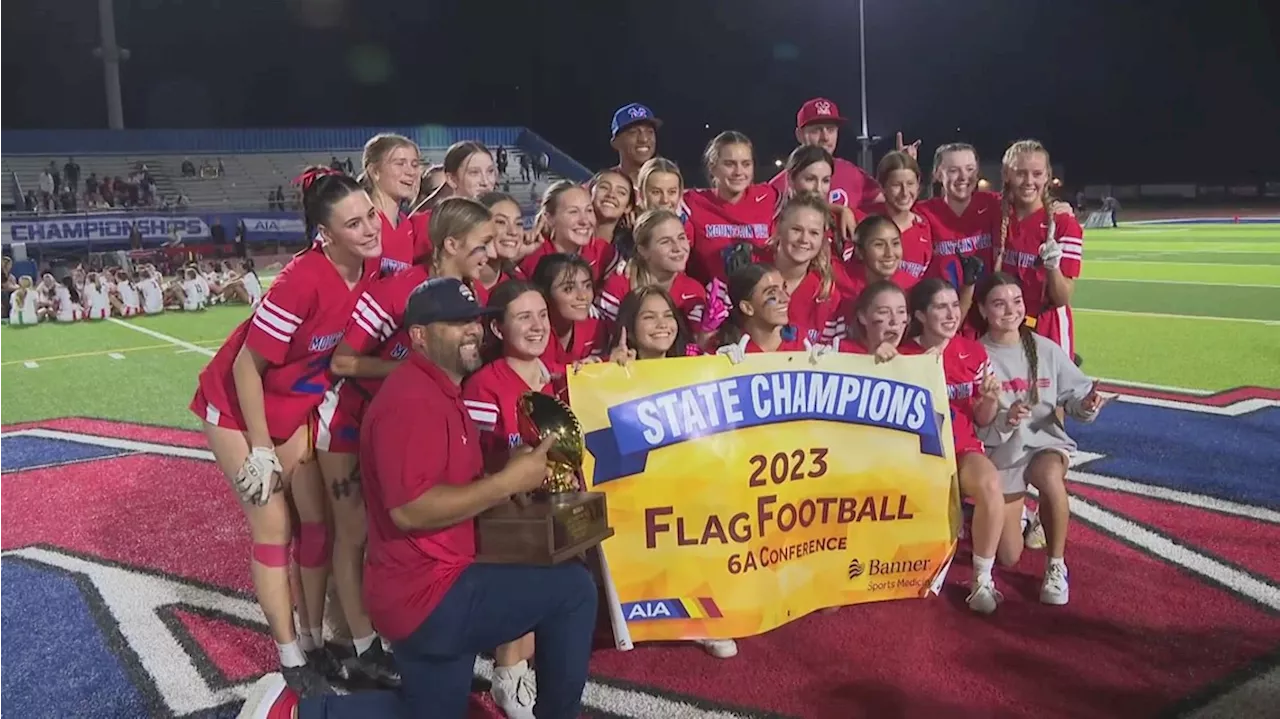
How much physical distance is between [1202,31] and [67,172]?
40905 millimetres

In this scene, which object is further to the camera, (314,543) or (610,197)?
(610,197)

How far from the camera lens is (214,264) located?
2234 cm

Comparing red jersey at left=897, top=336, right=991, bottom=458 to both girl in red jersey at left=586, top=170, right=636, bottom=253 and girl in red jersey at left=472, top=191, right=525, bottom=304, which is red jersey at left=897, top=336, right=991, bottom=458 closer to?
girl in red jersey at left=586, top=170, right=636, bottom=253

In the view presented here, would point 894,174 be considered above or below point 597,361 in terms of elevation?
above

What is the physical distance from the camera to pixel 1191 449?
5.72 m

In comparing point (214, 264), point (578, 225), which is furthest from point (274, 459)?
point (214, 264)

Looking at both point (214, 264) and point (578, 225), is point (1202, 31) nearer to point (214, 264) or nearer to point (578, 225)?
point (214, 264)

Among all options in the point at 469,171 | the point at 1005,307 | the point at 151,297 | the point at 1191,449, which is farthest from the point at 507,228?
the point at 151,297

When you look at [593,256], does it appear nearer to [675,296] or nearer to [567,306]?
[675,296]

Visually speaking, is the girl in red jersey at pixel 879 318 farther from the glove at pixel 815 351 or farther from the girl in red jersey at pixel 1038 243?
the girl in red jersey at pixel 1038 243

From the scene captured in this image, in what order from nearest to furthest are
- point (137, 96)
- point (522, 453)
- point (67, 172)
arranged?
point (522, 453) → point (67, 172) → point (137, 96)

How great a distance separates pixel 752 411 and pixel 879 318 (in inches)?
27.4

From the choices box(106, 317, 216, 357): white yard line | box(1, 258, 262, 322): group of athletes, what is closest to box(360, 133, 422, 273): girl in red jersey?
box(106, 317, 216, 357): white yard line

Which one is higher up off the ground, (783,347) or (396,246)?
(396,246)
